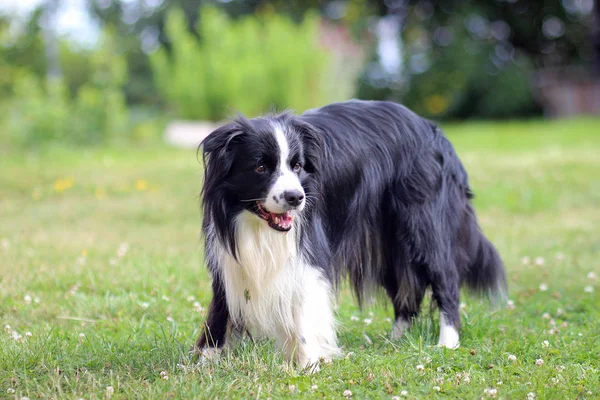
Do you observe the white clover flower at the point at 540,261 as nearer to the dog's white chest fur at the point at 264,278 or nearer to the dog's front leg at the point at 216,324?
the dog's white chest fur at the point at 264,278

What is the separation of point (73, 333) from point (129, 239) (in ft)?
9.65

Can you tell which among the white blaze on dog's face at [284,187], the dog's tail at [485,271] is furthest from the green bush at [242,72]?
the white blaze on dog's face at [284,187]

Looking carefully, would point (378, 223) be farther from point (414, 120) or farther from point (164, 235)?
point (164, 235)

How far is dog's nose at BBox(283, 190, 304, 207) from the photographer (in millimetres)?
3316

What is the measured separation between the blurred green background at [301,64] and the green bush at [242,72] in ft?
0.09

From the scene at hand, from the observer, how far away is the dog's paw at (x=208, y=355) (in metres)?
3.56

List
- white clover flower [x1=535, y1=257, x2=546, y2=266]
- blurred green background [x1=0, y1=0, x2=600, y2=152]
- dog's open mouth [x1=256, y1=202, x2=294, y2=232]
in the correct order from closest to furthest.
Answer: dog's open mouth [x1=256, y1=202, x2=294, y2=232] < white clover flower [x1=535, y1=257, x2=546, y2=266] < blurred green background [x1=0, y1=0, x2=600, y2=152]

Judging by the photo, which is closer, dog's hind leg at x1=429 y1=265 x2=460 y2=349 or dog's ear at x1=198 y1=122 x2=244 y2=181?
dog's ear at x1=198 y1=122 x2=244 y2=181

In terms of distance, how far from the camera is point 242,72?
13523 mm

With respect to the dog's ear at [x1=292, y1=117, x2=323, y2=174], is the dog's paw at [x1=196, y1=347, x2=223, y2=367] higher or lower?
lower

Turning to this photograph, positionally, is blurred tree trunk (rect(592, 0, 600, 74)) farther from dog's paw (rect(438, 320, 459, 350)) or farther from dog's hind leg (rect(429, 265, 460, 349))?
dog's paw (rect(438, 320, 459, 350))

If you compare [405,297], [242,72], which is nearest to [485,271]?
[405,297]

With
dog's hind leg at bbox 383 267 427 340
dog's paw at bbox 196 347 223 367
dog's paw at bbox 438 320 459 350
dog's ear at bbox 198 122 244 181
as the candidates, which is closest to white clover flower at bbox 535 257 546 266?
dog's hind leg at bbox 383 267 427 340

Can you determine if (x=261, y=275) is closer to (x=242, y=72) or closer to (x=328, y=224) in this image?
(x=328, y=224)
